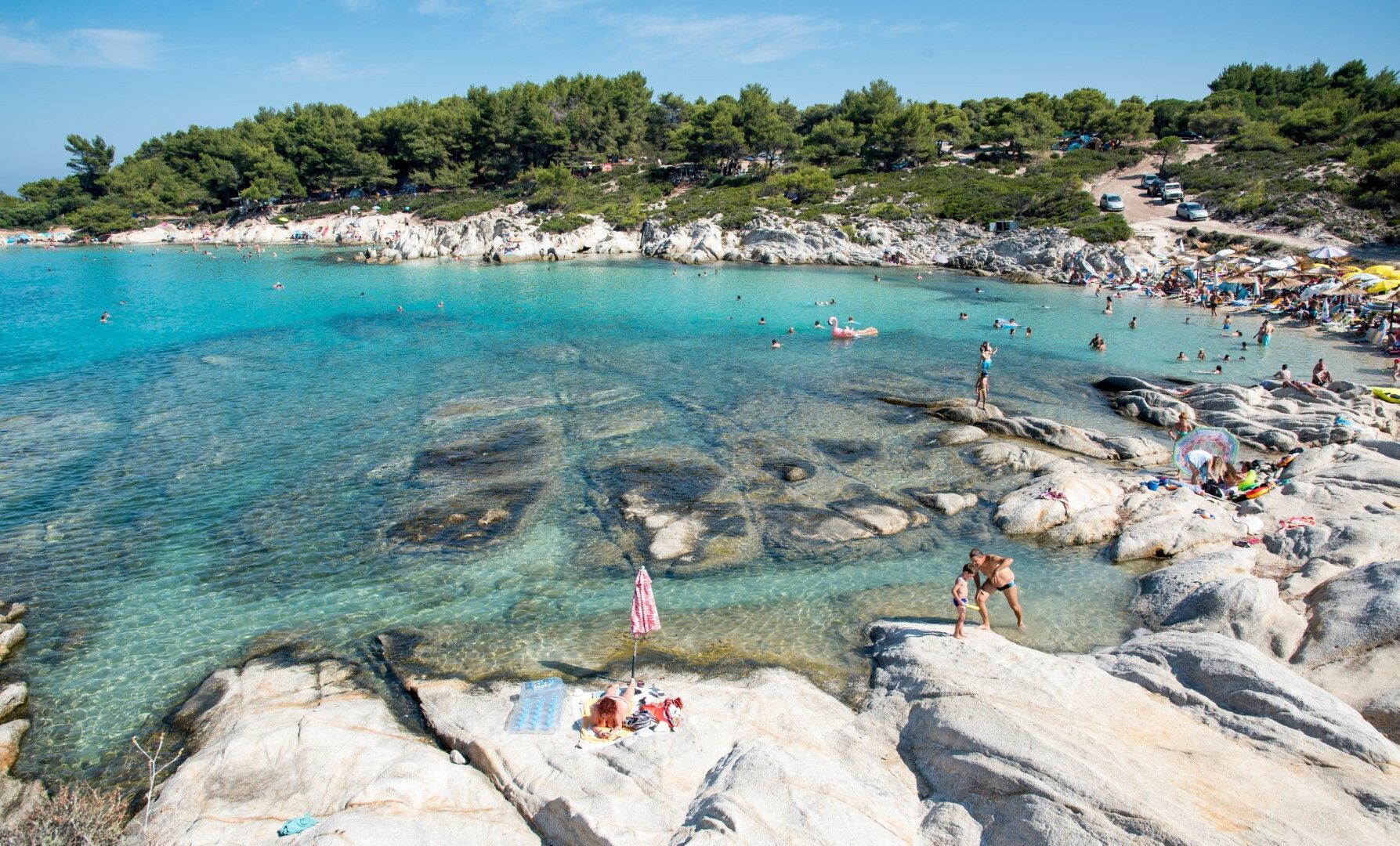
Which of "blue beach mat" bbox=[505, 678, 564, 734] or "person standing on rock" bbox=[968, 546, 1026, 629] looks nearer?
"blue beach mat" bbox=[505, 678, 564, 734]

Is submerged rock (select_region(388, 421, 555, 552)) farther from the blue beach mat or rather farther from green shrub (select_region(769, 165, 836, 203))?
green shrub (select_region(769, 165, 836, 203))

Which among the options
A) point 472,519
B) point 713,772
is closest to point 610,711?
point 713,772

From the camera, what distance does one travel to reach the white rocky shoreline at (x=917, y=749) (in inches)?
327

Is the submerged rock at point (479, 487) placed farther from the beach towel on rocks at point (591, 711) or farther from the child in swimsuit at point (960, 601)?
the child in swimsuit at point (960, 601)

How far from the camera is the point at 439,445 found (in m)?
23.7

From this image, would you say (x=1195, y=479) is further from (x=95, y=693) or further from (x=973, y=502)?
(x=95, y=693)

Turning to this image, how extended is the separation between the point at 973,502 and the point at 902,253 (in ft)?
194

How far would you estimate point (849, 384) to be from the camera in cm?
3156

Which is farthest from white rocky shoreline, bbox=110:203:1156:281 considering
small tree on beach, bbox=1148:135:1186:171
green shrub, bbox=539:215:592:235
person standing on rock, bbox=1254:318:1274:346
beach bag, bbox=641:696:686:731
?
beach bag, bbox=641:696:686:731

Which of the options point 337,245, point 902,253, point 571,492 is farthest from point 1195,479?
point 337,245

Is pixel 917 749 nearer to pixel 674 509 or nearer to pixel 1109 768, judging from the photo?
pixel 1109 768

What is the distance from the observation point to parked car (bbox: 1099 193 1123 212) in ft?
227

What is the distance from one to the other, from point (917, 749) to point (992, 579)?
4770mm

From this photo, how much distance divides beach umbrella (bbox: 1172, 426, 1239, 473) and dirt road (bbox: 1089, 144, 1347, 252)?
48898 millimetres
